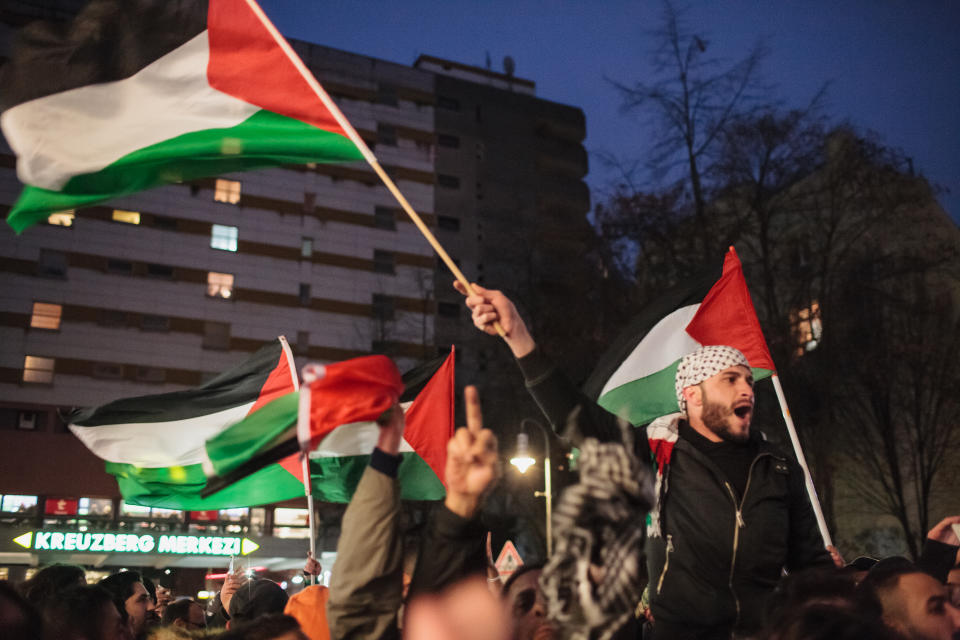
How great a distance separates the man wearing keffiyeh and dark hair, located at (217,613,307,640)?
134 cm

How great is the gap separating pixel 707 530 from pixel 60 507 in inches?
1341

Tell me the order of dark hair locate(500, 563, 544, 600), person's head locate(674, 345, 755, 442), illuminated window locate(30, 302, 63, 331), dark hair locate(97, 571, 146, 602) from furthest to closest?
illuminated window locate(30, 302, 63, 331) < dark hair locate(97, 571, 146, 602) < person's head locate(674, 345, 755, 442) < dark hair locate(500, 563, 544, 600)

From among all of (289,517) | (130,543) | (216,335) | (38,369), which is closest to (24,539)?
(130,543)

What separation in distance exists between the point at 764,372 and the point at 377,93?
39849 mm

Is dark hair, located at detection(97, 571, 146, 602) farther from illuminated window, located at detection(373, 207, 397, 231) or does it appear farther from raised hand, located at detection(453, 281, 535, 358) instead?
illuminated window, located at detection(373, 207, 397, 231)

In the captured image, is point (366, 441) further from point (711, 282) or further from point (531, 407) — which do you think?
point (531, 407)

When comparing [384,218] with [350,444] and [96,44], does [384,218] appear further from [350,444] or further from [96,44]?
[96,44]

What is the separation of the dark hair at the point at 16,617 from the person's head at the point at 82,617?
0.99 metres

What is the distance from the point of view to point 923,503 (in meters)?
20.8

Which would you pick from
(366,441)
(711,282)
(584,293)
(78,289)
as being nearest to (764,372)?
(711,282)

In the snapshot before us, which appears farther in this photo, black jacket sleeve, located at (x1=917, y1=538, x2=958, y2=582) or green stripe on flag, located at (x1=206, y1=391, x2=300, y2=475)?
black jacket sleeve, located at (x1=917, y1=538, x2=958, y2=582)

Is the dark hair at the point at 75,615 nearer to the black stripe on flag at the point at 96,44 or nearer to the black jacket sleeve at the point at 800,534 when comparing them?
the black stripe on flag at the point at 96,44

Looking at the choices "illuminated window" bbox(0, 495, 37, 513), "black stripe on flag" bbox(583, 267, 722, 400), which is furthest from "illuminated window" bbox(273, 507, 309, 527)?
"black stripe on flag" bbox(583, 267, 722, 400)

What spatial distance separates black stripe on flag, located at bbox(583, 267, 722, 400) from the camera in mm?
7070
